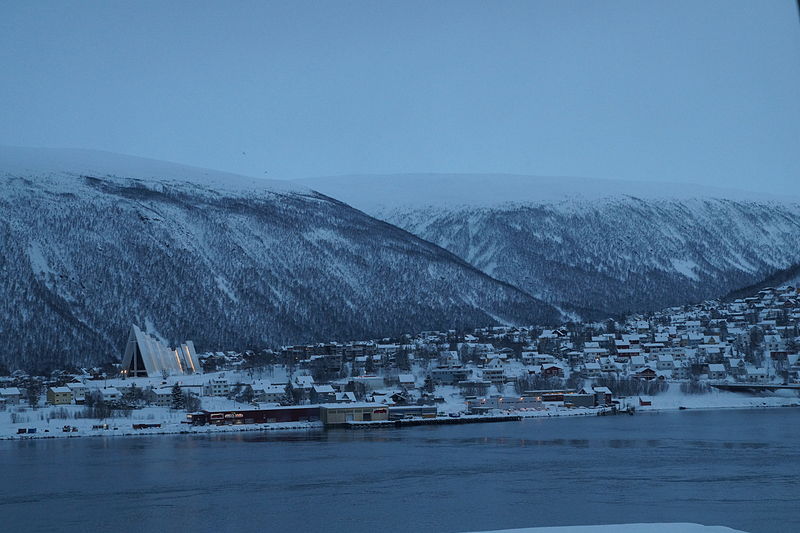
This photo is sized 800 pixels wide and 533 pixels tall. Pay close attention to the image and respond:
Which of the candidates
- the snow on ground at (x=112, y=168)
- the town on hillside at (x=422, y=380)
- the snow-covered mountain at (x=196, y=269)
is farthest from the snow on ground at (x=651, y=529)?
the snow on ground at (x=112, y=168)

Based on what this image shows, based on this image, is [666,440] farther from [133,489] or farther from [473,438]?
[133,489]

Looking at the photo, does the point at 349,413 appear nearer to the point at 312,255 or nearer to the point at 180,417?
the point at 180,417

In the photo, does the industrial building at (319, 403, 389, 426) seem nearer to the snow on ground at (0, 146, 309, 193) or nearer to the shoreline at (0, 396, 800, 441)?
the shoreline at (0, 396, 800, 441)

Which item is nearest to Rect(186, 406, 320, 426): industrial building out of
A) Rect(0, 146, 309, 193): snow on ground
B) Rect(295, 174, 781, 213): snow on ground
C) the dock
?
the dock

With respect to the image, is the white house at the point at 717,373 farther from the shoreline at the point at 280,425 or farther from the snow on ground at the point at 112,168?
the snow on ground at the point at 112,168

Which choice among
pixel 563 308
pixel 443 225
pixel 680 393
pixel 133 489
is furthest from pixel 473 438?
pixel 443 225

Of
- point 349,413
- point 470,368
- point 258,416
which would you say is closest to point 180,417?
point 258,416
